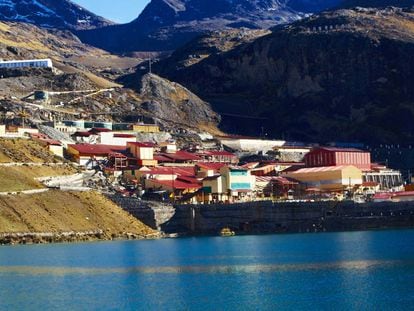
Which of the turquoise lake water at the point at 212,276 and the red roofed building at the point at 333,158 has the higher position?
the red roofed building at the point at 333,158

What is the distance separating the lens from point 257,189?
15662cm

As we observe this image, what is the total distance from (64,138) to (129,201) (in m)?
42.8

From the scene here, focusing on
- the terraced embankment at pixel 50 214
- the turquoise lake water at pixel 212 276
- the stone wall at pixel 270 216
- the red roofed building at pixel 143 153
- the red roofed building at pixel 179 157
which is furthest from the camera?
the red roofed building at pixel 179 157

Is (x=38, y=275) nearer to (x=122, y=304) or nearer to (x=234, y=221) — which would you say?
(x=122, y=304)

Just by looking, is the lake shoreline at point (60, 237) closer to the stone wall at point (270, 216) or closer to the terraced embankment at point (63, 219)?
the terraced embankment at point (63, 219)

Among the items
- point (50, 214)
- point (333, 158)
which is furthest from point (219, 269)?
point (333, 158)

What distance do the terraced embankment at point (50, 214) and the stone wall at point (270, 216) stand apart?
4171mm

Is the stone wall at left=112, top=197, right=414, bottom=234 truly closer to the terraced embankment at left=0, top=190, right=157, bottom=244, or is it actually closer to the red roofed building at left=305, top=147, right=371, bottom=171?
the terraced embankment at left=0, top=190, right=157, bottom=244

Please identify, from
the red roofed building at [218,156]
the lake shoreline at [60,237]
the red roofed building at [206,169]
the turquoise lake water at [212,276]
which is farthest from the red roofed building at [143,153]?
the turquoise lake water at [212,276]

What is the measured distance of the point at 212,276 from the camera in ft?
252

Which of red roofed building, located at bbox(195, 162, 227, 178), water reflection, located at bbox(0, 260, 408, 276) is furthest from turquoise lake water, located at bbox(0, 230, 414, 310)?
red roofed building, located at bbox(195, 162, 227, 178)

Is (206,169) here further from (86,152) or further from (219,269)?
(219,269)

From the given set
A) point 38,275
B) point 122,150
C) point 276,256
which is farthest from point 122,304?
point 122,150

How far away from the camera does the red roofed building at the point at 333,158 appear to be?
175m
